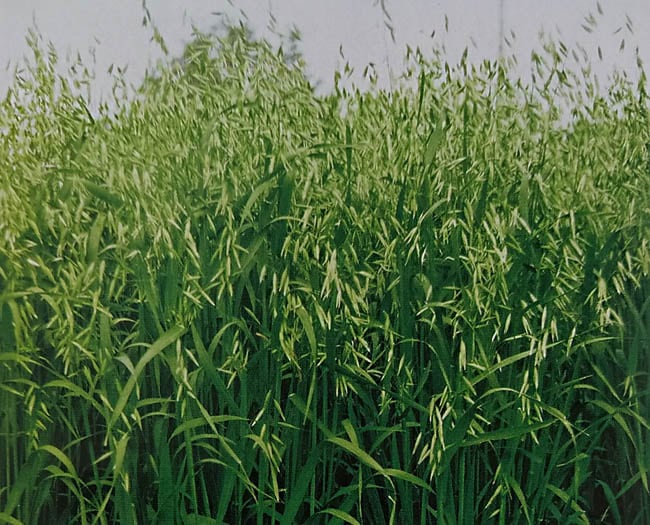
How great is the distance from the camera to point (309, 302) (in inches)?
49.2

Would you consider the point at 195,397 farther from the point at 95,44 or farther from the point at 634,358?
the point at 634,358

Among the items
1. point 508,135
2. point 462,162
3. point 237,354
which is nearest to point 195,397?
point 237,354

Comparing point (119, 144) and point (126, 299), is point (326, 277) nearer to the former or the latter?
A: point (126, 299)

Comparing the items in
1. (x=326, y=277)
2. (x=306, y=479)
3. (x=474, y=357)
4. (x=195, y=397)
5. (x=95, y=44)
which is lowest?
(x=306, y=479)

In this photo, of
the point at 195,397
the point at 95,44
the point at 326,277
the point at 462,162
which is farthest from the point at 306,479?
the point at 95,44

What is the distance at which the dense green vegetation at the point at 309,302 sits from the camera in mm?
1226

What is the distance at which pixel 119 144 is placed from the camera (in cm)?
131

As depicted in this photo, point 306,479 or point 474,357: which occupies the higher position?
point 474,357

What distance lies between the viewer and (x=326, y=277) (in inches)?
48.1

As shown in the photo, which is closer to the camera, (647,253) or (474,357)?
(474,357)

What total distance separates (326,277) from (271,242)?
11 cm

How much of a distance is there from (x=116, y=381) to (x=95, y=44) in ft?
1.97

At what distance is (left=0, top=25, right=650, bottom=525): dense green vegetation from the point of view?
123cm

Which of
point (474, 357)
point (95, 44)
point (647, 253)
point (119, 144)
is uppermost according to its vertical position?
point (95, 44)
